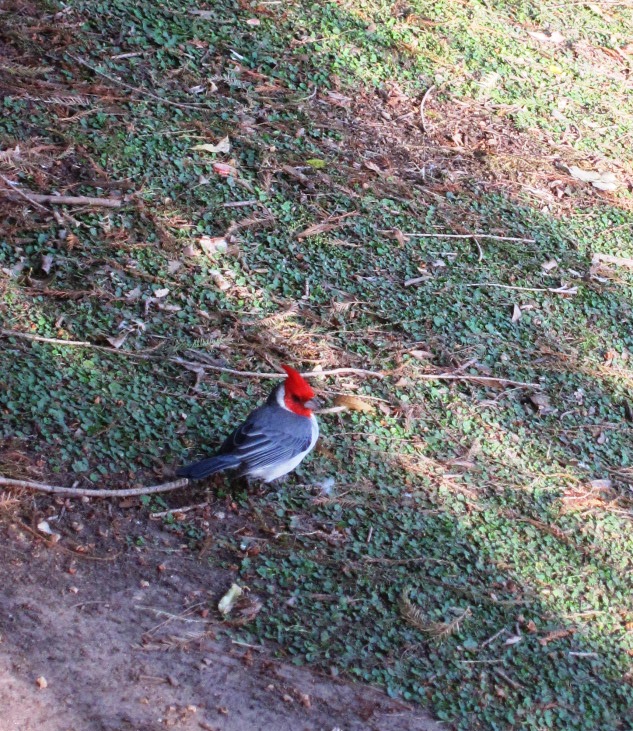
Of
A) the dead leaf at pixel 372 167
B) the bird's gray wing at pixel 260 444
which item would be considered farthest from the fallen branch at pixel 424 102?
the bird's gray wing at pixel 260 444

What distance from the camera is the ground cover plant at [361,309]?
3.91 metres

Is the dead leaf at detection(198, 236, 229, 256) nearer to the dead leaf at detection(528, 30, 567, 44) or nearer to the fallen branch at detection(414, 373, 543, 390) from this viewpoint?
the fallen branch at detection(414, 373, 543, 390)

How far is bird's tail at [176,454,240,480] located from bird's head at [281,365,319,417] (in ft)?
1.45

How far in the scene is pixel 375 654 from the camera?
3.65m

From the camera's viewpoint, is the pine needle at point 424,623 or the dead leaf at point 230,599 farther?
the pine needle at point 424,623

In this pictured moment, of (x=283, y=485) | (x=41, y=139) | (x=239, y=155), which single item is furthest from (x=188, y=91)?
(x=283, y=485)

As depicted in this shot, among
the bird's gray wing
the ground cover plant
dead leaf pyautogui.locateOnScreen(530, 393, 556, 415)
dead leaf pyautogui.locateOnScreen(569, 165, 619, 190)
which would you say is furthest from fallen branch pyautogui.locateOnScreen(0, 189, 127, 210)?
dead leaf pyautogui.locateOnScreen(569, 165, 619, 190)

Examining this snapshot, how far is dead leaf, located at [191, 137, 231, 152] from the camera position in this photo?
5.66 meters

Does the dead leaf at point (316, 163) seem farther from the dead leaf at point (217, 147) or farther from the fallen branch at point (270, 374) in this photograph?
the fallen branch at point (270, 374)

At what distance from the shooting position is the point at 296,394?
165 inches

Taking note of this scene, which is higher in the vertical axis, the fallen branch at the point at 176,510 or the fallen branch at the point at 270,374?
the fallen branch at the point at 270,374

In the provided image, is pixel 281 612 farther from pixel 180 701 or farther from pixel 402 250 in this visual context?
pixel 402 250

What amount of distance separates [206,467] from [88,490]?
1.61ft

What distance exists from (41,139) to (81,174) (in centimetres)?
32
